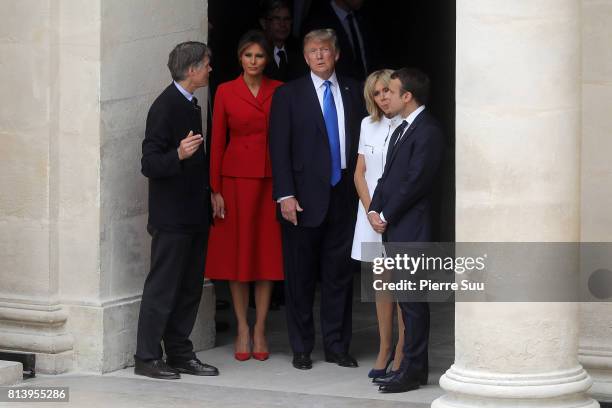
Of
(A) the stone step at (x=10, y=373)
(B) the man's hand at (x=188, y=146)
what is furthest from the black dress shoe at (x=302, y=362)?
(A) the stone step at (x=10, y=373)

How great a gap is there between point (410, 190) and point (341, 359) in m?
1.41

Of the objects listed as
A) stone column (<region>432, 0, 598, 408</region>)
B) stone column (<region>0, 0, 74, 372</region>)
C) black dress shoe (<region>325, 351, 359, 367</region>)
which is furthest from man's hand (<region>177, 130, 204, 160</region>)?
stone column (<region>432, 0, 598, 408</region>)

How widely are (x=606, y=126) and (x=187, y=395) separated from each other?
2.64 meters

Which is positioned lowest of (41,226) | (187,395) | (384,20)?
(187,395)

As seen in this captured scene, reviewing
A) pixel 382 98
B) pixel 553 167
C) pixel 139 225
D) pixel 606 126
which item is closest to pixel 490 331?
pixel 553 167

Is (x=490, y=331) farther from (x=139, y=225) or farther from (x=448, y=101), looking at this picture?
(x=448, y=101)

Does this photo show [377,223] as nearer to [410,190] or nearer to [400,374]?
[410,190]

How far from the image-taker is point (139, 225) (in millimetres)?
9023

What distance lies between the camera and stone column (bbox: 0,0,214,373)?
870 centimetres

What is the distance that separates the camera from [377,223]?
27.2ft

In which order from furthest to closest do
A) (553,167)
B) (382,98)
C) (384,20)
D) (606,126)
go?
(384,20) < (382,98) < (606,126) < (553,167)

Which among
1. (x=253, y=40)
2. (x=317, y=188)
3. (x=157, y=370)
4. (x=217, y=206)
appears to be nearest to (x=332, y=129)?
(x=317, y=188)

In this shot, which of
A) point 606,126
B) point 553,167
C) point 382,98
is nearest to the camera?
point 553,167

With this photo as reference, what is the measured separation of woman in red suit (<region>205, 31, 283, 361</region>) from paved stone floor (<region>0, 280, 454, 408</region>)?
1.04 feet
